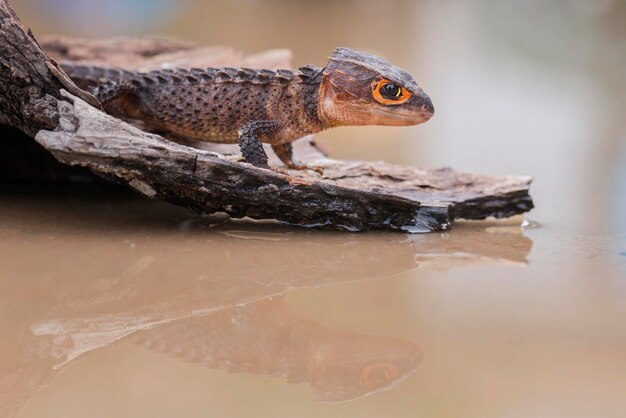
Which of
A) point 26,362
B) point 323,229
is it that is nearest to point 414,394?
point 26,362

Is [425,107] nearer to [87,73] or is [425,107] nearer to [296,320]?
[296,320]

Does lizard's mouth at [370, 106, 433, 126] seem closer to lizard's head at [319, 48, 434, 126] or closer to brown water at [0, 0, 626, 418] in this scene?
lizard's head at [319, 48, 434, 126]

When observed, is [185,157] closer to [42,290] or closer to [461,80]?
[42,290]

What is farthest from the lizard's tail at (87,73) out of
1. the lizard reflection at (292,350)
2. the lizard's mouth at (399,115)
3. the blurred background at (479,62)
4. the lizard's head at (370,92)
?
the lizard reflection at (292,350)

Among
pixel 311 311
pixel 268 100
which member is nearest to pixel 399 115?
pixel 268 100

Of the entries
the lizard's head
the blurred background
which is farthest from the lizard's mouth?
the blurred background

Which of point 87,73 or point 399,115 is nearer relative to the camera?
point 399,115

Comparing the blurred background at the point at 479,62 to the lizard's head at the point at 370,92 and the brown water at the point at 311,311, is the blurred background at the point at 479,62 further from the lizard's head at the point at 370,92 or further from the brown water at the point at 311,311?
the lizard's head at the point at 370,92
